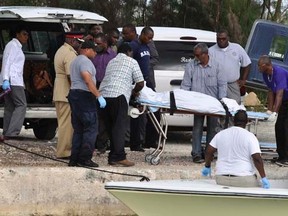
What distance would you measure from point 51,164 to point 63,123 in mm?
570

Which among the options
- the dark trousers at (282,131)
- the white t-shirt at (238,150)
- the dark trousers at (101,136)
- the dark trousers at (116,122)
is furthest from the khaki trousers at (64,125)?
the white t-shirt at (238,150)

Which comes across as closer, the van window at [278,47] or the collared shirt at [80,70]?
the collared shirt at [80,70]

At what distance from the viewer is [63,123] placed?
34.1 feet

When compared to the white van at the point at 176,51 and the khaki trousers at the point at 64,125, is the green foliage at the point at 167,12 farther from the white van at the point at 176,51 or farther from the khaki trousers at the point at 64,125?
the khaki trousers at the point at 64,125

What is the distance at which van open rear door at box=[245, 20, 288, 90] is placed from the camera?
13.1 metres

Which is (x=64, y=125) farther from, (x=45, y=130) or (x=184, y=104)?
(x=45, y=130)

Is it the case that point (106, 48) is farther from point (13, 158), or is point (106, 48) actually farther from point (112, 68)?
point (13, 158)

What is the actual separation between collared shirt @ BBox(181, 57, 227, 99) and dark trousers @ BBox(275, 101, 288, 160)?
755 millimetres

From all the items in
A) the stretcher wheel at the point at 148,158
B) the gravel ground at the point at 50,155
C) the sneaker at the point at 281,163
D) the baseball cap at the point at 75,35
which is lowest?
the gravel ground at the point at 50,155

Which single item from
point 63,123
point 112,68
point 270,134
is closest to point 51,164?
point 63,123

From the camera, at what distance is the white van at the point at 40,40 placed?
449 inches

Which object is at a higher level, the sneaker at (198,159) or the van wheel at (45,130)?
the sneaker at (198,159)

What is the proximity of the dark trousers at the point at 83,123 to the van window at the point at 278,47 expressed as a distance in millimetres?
4444

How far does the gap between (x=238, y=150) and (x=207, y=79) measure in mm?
2622
